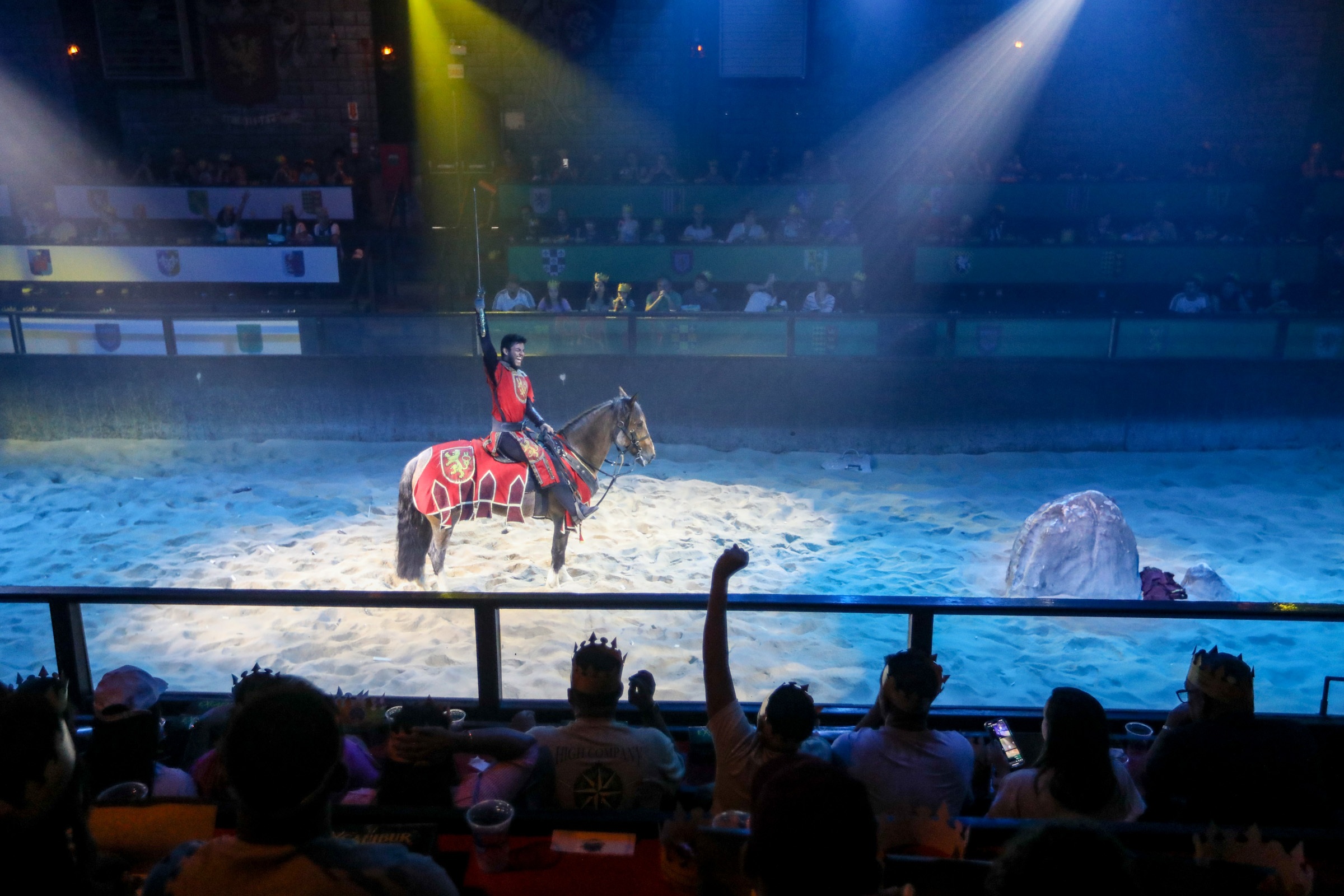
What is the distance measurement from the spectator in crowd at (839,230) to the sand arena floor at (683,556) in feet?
14.6

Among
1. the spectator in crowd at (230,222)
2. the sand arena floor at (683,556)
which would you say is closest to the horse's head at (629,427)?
the sand arena floor at (683,556)

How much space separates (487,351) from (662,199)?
9.27 meters

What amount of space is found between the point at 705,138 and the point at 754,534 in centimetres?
1075

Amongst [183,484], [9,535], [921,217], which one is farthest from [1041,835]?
[921,217]

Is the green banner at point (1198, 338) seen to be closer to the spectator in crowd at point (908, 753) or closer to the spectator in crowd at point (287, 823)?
the spectator in crowd at point (908, 753)

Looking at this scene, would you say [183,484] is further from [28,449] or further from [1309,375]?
[1309,375]

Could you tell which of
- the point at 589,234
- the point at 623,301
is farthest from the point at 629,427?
the point at 589,234

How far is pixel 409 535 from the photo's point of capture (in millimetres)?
7750

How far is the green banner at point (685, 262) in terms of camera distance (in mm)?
14773

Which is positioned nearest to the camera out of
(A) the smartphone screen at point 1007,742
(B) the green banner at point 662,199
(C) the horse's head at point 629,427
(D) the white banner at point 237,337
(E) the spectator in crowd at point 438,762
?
(E) the spectator in crowd at point 438,762

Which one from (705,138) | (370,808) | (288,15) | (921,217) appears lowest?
(370,808)

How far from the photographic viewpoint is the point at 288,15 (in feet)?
56.1

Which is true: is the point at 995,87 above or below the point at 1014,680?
above

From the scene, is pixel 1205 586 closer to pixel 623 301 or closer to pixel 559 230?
pixel 623 301
